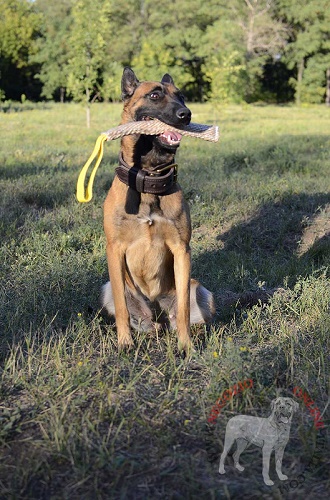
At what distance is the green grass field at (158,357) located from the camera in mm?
2072

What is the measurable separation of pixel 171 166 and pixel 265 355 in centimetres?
133

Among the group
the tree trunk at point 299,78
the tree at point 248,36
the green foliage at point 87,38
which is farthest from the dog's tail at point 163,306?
the tree trunk at point 299,78

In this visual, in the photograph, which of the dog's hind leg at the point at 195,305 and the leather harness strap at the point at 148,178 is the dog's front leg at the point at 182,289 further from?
the leather harness strap at the point at 148,178

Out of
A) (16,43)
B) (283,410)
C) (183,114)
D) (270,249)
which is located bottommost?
(270,249)

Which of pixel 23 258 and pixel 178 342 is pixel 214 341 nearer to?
pixel 178 342

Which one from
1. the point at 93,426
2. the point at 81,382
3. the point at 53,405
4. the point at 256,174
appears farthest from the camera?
the point at 256,174

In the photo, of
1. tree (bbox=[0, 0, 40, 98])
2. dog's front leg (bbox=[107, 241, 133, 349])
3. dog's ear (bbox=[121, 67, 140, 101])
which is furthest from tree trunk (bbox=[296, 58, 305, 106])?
dog's front leg (bbox=[107, 241, 133, 349])

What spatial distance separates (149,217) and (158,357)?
86 cm

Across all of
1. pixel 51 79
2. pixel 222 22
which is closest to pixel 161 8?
pixel 222 22

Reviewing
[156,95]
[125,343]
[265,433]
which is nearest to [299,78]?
[156,95]

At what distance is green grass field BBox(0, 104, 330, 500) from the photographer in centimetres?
207

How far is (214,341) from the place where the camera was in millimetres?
3293

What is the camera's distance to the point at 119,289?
11.5 feet

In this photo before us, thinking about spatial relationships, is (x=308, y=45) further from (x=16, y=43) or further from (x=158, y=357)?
(x=158, y=357)
